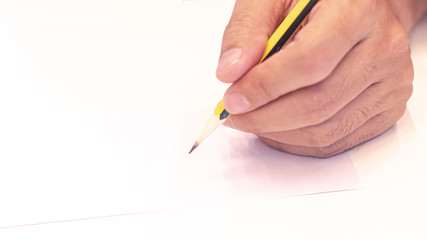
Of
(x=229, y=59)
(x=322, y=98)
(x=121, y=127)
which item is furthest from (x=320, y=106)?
(x=121, y=127)

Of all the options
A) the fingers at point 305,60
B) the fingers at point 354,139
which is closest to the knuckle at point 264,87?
the fingers at point 305,60

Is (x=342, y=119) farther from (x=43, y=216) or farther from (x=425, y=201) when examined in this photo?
(x=43, y=216)

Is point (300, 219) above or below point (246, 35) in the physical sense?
below

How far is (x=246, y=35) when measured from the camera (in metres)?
0.51

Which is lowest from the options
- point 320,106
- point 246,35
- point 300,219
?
point 300,219

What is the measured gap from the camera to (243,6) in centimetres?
57

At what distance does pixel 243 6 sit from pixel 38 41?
372 mm

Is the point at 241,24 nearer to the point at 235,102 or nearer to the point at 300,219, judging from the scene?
the point at 235,102

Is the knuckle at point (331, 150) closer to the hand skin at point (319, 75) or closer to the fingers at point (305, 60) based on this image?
the hand skin at point (319, 75)

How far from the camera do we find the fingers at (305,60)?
1.54ft

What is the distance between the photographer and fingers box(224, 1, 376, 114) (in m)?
0.47

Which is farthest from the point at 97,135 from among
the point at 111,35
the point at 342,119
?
the point at 342,119

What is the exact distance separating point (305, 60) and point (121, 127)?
0.28m

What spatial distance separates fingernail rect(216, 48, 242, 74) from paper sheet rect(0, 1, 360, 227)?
133 mm
